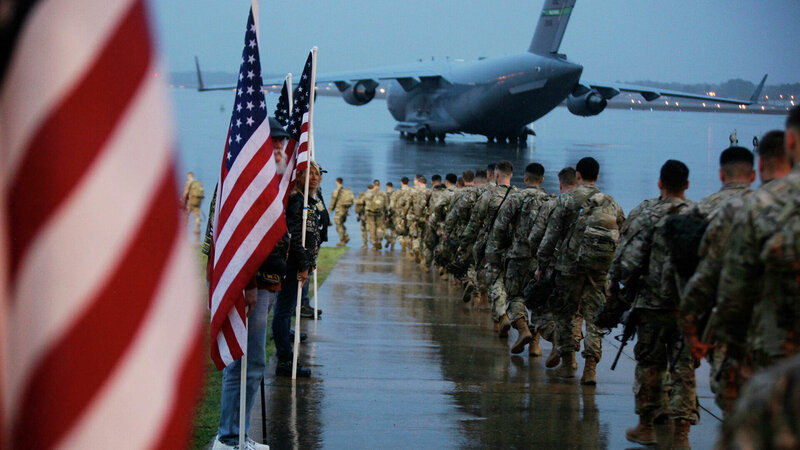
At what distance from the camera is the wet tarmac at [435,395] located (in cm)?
677

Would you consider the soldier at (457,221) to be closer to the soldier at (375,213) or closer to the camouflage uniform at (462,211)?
the camouflage uniform at (462,211)

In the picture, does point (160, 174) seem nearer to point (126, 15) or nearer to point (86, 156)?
point (86, 156)

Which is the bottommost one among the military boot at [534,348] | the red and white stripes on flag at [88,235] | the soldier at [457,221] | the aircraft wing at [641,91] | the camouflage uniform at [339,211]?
the military boot at [534,348]

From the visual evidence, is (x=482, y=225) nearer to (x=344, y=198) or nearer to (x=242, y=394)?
(x=242, y=394)

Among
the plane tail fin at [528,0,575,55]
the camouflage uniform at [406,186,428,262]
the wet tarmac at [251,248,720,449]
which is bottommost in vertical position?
the wet tarmac at [251,248,720,449]

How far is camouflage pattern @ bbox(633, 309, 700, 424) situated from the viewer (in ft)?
21.1

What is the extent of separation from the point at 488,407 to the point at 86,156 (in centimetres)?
655

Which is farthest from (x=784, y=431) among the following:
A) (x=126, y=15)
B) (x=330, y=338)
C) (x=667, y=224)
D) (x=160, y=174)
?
(x=330, y=338)

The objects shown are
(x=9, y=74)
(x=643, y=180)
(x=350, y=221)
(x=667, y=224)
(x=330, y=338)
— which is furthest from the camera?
(x=643, y=180)

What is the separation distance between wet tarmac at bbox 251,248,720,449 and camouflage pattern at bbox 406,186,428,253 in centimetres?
708

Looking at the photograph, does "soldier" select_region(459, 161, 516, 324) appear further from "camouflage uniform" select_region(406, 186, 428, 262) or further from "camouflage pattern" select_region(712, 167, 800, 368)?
"camouflage pattern" select_region(712, 167, 800, 368)

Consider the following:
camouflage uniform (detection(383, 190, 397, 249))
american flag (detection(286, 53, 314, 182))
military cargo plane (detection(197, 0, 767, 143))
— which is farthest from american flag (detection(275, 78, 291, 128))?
military cargo plane (detection(197, 0, 767, 143))

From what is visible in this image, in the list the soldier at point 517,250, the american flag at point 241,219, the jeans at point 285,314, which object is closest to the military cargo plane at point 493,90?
the soldier at point 517,250

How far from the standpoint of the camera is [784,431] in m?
1.55
